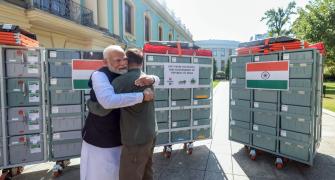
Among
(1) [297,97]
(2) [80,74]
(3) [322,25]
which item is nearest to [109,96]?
(2) [80,74]

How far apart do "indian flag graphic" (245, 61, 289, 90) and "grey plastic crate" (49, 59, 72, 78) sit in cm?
345

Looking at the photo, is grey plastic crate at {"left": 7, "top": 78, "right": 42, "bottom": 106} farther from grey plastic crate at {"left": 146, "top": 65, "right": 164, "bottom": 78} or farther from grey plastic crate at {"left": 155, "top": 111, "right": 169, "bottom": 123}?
grey plastic crate at {"left": 155, "top": 111, "right": 169, "bottom": 123}

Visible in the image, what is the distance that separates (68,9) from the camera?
952cm

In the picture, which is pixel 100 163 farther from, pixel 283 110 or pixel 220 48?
pixel 220 48

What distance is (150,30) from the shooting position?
19266 millimetres

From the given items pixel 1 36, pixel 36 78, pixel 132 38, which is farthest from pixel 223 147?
pixel 132 38

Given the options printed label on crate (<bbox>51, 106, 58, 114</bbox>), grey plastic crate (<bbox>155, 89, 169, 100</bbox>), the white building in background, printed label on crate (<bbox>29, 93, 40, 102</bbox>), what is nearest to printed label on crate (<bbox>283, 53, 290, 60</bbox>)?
grey plastic crate (<bbox>155, 89, 169, 100</bbox>)

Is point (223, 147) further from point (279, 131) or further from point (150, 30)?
point (150, 30)

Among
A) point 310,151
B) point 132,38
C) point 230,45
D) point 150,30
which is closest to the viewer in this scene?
point 310,151

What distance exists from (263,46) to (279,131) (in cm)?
165

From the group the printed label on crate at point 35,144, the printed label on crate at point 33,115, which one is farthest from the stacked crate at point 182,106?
the printed label on crate at point 35,144

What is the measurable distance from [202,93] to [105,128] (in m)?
3.28

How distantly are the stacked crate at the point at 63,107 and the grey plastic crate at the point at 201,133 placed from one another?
2.40 m

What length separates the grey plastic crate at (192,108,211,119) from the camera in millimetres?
5180
